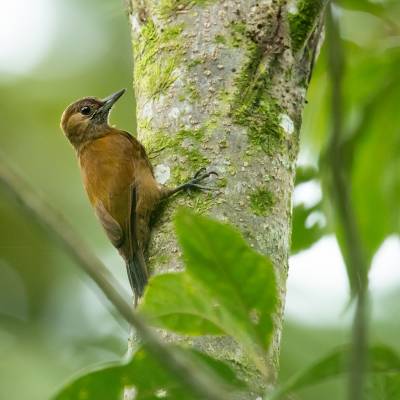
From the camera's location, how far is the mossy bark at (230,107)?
291cm

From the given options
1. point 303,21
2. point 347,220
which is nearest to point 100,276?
point 347,220

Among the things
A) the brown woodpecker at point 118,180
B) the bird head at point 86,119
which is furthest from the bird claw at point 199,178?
the bird head at point 86,119

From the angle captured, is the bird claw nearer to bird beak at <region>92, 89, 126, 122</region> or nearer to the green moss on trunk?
the green moss on trunk

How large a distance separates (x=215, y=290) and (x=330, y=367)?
32 centimetres

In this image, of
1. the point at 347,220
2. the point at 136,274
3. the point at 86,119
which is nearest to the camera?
the point at 347,220

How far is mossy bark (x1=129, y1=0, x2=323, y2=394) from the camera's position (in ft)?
9.53

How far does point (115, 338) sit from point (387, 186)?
4.70 m

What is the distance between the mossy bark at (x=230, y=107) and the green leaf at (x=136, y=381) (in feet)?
3.20

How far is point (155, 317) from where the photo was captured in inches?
70.1

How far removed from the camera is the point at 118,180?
4.57 metres

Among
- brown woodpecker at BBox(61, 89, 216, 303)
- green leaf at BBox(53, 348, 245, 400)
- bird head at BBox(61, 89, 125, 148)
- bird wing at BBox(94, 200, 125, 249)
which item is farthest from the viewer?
bird head at BBox(61, 89, 125, 148)

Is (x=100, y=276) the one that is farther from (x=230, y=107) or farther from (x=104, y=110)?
(x=104, y=110)

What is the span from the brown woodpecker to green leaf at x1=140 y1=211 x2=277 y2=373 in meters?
1.16

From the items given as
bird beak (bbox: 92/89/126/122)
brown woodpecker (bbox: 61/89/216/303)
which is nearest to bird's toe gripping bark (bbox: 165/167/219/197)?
brown woodpecker (bbox: 61/89/216/303)
